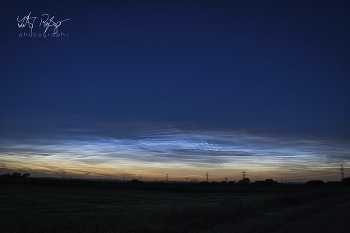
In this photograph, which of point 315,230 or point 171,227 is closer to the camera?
point 315,230

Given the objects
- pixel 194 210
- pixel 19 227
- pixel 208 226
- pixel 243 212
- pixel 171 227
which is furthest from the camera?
pixel 243 212

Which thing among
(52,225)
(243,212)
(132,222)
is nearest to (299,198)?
(243,212)

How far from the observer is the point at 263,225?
1684cm

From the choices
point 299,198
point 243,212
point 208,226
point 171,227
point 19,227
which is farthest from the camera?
point 299,198

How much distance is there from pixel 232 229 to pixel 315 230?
3.78 m

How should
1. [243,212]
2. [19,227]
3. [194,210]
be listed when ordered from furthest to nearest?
[243,212] → [194,210] → [19,227]

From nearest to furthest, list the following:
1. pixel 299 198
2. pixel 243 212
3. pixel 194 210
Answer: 1. pixel 194 210
2. pixel 243 212
3. pixel 299 198

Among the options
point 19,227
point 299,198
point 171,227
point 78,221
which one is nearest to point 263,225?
point 171,227

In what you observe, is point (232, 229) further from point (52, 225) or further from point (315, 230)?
point (52, 225)

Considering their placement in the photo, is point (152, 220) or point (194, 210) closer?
point (152, 220)

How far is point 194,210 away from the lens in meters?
20.9

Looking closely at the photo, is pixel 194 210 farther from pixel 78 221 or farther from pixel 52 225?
pixel 52 225

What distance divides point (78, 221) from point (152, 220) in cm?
385

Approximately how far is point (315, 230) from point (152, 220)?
813 cm
